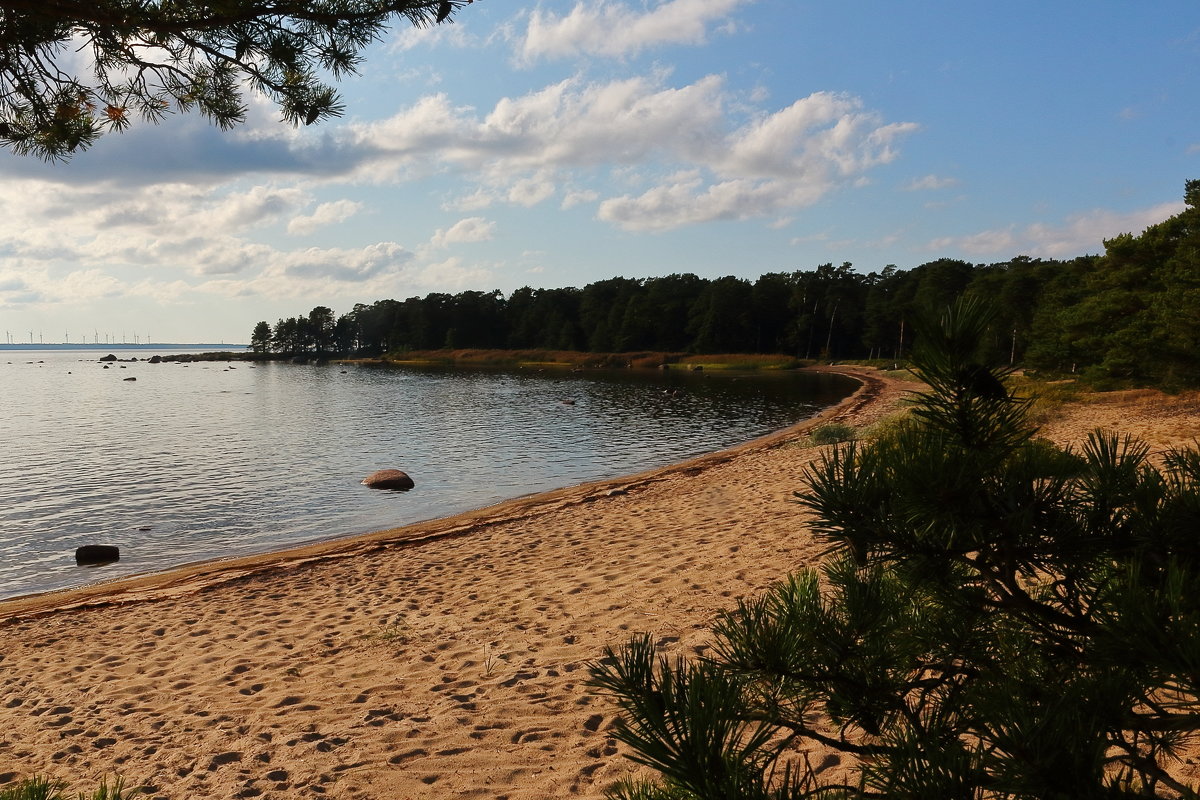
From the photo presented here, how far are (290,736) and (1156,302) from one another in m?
27.1

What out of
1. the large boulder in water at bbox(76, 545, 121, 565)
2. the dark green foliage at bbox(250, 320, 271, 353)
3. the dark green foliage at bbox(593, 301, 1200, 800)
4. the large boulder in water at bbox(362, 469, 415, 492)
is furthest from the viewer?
the dark green foliage at bbox(250, 320, 271, 353)

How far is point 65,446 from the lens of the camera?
31.2 meters

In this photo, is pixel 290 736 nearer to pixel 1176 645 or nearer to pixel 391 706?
pixel 391 706

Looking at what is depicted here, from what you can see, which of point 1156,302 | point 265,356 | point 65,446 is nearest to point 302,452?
point 65,446

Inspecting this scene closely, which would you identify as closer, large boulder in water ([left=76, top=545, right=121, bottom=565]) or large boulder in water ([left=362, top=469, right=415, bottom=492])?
large boulder in water ([left=76, top=545, right=121, bottom=565])

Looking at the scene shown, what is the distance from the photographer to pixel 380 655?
780 centimetres

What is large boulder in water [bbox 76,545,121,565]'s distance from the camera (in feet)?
48.5

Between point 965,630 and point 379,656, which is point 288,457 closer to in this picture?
point 379,656

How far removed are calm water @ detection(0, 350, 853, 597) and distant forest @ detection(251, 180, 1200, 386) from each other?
12598 millimetres

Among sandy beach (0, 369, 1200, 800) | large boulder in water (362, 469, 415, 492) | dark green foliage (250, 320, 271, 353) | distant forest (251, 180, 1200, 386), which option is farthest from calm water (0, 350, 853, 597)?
dark green foliage (250, 320, 271, 353)

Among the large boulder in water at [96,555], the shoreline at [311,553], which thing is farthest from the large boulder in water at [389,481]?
Result: the large boulder in water at [96,555]

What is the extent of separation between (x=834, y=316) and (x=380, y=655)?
10638cm

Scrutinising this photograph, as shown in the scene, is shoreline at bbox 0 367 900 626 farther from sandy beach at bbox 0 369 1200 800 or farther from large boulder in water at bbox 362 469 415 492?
large boulder in water at bbox 362 469 415 492

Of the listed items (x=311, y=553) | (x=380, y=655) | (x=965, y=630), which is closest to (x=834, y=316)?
(x=311, y=553)
